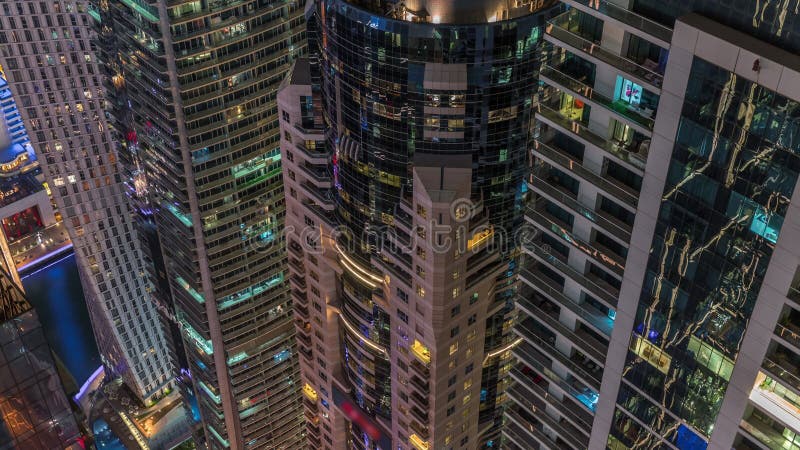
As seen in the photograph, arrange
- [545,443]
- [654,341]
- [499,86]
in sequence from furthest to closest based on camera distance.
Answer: [499,86] < [545,443] < [654,341]

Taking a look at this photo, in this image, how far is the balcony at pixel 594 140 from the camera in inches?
3538

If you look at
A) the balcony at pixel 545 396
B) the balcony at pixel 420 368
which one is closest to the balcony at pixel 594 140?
the balcony at pixel 545 396

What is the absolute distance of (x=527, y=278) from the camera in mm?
111375

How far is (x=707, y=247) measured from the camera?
85.1 metres

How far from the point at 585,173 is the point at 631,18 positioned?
18792 mm

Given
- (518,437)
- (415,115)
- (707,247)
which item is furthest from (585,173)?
(518,437)

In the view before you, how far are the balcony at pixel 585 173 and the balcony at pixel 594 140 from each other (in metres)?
3.35

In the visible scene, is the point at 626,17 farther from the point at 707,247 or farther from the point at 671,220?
the point at 707,247

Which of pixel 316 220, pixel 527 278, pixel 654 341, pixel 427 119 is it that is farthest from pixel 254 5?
pixel 654 341

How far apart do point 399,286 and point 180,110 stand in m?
70.1

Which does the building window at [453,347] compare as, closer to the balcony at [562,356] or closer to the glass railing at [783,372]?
the balcony at [562,356]

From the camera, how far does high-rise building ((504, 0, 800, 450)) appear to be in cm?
7588

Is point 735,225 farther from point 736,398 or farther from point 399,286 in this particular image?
point 399,286

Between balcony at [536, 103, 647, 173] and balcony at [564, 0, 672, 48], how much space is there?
1323cm
